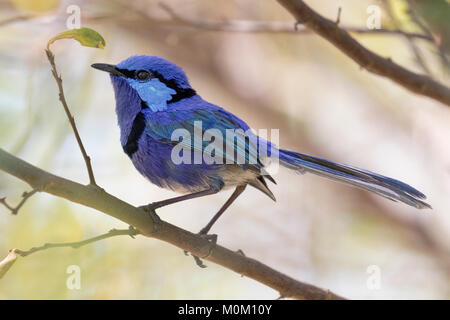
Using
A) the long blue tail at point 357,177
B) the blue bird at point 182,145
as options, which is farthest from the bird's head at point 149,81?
the long blue tail at point 357,177

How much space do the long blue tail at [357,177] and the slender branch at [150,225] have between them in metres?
0.65

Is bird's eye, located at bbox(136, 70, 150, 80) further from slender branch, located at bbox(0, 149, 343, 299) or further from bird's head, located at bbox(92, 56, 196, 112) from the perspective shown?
slender branch, located at bbox(0, 149, 343, 299)

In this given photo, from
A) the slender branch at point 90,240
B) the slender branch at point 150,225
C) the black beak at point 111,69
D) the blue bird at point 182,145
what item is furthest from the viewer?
the black beak at point 111,69

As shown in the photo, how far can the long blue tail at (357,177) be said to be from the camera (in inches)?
139

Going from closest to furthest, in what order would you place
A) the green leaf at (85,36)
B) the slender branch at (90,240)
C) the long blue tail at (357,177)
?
the slender branch at (90,240) < the green leaf at (85,36) < the long blue tail at (357,177)

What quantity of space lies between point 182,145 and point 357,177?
3.41 feet

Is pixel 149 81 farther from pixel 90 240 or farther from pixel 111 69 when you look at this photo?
pixel 90 240

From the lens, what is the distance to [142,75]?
4.14 m

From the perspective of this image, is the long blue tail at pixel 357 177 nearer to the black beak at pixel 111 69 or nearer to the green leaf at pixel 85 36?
the black beak at pixel 111 69

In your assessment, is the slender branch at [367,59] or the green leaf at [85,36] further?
the slender branch at [367,59]

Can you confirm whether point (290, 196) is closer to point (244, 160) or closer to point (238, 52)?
point (238, 52)

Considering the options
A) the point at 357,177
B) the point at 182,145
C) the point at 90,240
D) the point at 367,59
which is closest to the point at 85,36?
the point at 90,240

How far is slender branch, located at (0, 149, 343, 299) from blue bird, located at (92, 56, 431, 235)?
1.19ft

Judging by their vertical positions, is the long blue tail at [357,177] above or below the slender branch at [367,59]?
below
